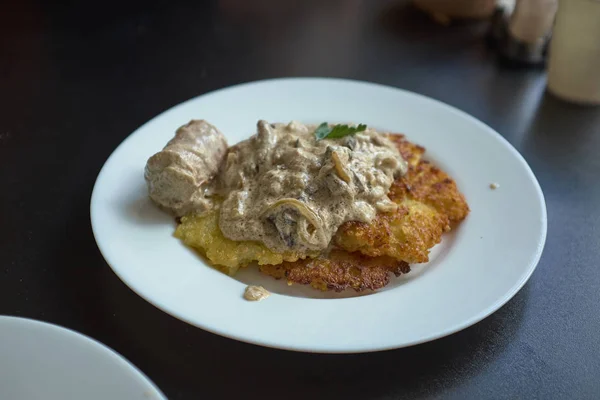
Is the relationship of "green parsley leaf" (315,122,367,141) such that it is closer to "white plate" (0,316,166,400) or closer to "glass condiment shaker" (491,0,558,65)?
"white plate" (0,316,166,400)

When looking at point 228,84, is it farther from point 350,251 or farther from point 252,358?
point 252,358

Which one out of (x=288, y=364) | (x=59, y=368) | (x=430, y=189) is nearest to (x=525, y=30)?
(x=430, y=189)

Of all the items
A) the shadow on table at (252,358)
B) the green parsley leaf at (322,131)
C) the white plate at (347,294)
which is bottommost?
the shadow on table at (252,358)

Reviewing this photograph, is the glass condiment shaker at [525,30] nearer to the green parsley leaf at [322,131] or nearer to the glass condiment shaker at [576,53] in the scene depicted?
the glass condiment shaker at [576,53]

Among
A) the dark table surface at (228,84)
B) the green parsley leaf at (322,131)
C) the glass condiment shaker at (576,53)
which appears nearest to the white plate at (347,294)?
the dark table surface at (228,84)

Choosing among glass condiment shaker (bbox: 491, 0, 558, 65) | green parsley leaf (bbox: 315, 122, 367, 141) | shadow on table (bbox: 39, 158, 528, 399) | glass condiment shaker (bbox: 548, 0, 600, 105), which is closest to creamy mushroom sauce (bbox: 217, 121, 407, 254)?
green parsley leaf (bbox: 315, 122, 367, 141)

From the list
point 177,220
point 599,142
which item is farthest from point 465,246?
point 599,142

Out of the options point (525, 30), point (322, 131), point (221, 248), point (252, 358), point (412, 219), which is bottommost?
point (252, 358)
